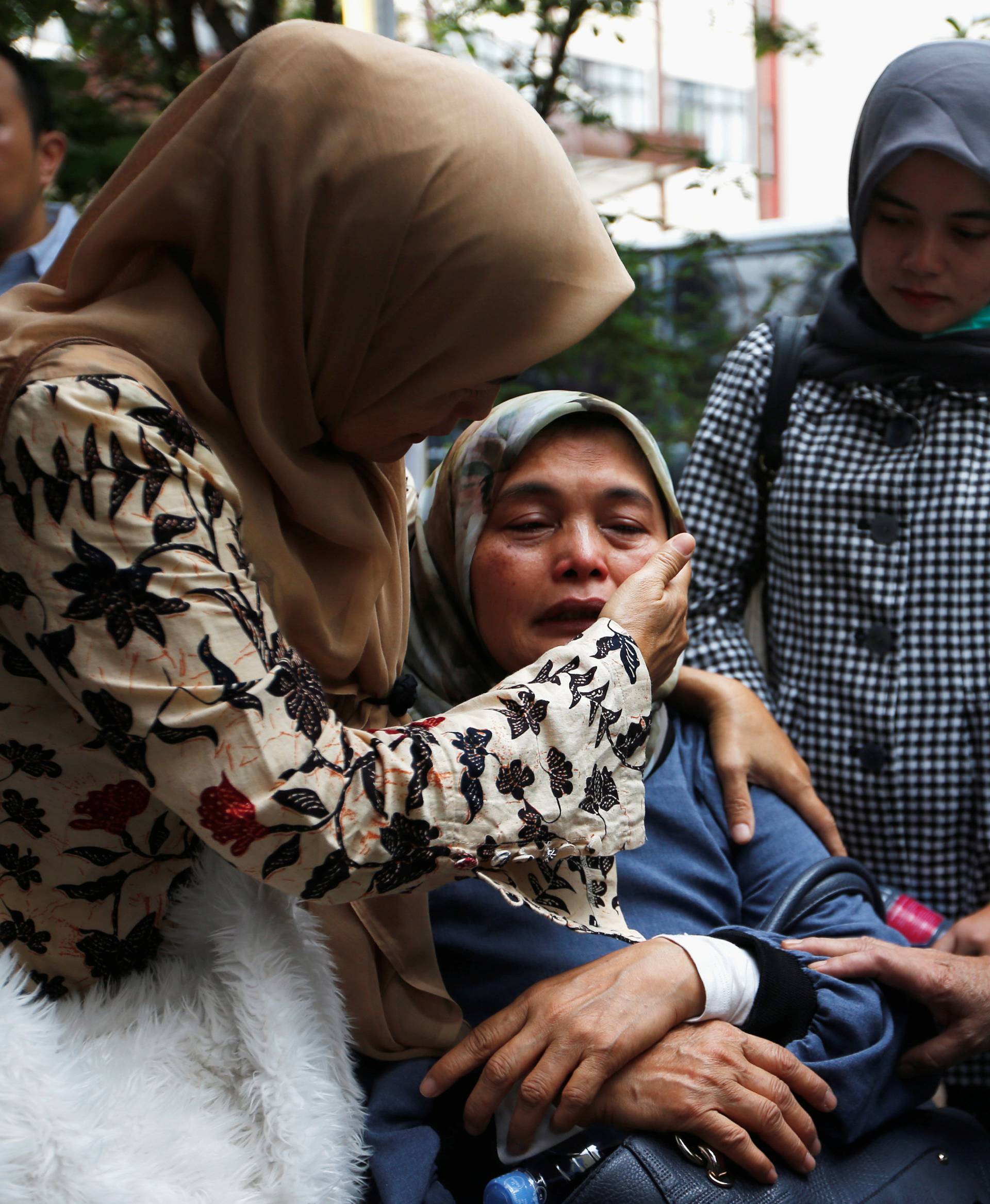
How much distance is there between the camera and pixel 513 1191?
1441 millimetres

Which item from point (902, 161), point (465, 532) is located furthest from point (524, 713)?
point (902, 161)

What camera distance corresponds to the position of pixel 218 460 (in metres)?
1.30

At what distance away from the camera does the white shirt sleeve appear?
160 cm

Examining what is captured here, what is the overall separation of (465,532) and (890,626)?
2.84ft

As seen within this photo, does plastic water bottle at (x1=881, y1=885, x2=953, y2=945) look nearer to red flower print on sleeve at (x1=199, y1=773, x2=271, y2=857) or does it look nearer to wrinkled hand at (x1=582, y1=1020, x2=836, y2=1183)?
wrinkled hand at (x1=582, y1=1020, x2=836, y2=1183)

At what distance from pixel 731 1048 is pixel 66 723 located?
96 cm

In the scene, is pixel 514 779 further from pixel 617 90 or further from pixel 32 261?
pixel 617 90

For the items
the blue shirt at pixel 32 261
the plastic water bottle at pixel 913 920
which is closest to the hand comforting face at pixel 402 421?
the plastic water bottle at pixel 913 920

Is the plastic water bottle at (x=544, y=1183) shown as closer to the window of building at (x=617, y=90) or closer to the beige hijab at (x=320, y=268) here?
the beige hijab at (x=320, y=268)

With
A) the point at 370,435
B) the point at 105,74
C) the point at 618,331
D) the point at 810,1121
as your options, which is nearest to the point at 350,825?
the point at 370,435

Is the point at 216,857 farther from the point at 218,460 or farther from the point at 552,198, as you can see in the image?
the point at 552,198

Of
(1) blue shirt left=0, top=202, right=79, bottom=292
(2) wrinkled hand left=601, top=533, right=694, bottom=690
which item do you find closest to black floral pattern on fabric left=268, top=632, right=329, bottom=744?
(2) wrinkled hand left=601, top=533, right=694, bottom=690

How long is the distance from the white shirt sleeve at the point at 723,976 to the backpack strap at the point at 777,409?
3.64 ft

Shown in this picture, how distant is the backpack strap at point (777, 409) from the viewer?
95.3 inches
